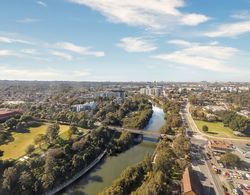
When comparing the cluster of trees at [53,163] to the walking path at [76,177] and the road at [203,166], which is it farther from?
the road at [203,166]

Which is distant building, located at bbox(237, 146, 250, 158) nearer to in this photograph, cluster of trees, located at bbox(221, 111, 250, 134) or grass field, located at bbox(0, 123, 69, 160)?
cluster of trees, located at bbox(221, 111, 250, 134)

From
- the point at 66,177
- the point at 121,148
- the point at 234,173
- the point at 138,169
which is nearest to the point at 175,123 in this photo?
the point at 121,148

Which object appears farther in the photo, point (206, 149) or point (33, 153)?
point (206, 149)

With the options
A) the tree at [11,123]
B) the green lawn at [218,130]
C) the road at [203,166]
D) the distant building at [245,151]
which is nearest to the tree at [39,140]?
the tree at [11,123]

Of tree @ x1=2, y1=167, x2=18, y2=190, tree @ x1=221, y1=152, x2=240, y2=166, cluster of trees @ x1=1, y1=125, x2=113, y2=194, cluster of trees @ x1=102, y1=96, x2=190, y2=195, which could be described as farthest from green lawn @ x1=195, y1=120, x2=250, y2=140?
tree @ x1=2, y1=167, x2=18, y2=190

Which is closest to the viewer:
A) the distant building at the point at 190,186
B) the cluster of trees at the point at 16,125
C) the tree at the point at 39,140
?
the distant building at the point at 190,186

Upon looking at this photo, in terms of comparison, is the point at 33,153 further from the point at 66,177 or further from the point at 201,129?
the point at 201,129

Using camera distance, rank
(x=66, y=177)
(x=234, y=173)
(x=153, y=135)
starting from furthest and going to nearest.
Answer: (x=153, y=135) → (x=234, y=173) → (x=66, y=177)

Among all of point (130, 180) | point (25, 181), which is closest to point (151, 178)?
point (130, 180)
